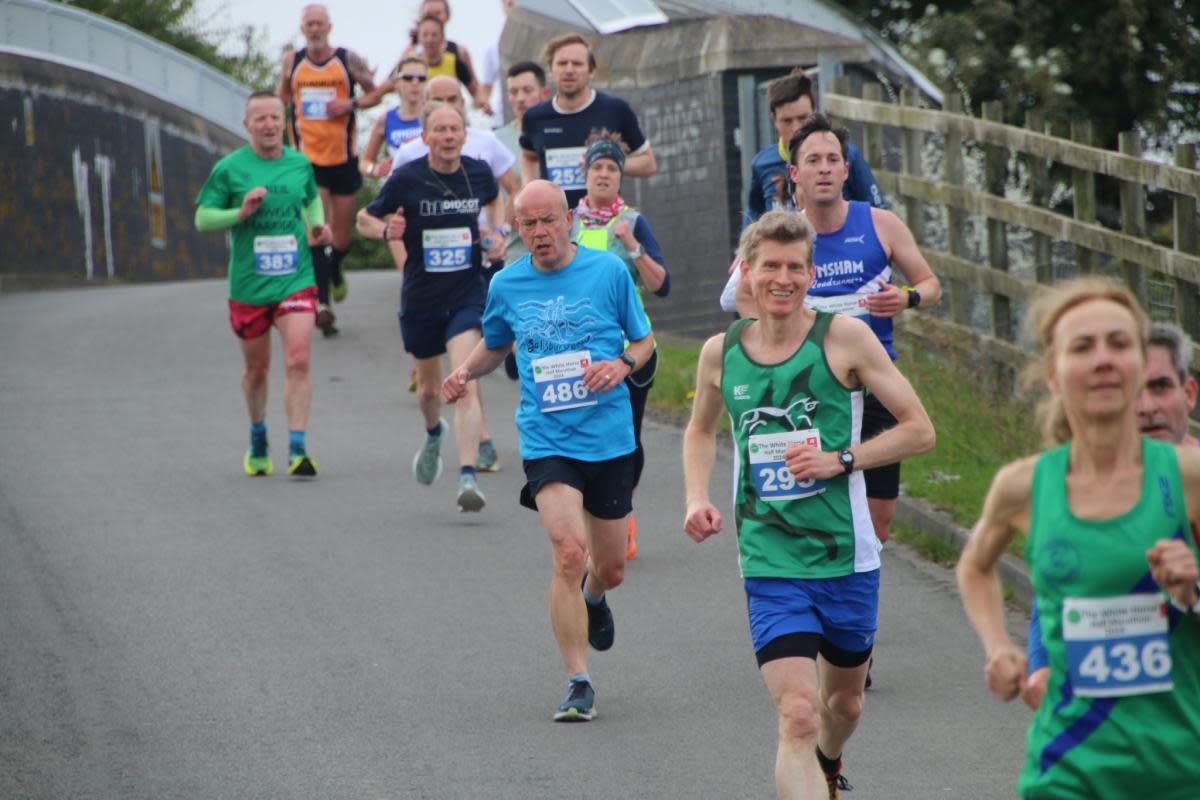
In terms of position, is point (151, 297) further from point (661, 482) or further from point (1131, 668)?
point (1131, 668)

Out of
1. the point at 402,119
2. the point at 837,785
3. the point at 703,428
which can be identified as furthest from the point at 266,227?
the point at 837,785

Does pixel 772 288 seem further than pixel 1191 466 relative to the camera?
Yes

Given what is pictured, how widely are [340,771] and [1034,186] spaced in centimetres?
711

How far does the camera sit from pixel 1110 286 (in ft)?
14.2

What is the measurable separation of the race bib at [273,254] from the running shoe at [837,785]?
23.1ft

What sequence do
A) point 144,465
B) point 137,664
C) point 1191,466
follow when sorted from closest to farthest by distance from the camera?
point 1191,466 < point 137,664 < point 144,465

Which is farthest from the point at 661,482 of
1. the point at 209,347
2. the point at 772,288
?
the point at 209,347

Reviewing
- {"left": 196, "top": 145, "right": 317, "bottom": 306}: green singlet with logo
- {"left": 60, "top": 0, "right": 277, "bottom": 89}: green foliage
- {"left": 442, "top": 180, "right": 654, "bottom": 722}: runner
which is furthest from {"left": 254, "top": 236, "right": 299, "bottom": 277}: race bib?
{"left": 60, "top": 0, "right": 277, "bottom": 89}: green foliage

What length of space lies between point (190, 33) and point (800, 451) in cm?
4770

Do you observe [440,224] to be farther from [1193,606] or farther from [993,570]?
[1193,606]

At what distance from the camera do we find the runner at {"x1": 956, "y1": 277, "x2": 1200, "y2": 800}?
4164mm

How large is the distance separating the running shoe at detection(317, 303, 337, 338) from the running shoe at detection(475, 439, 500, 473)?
6.18 m

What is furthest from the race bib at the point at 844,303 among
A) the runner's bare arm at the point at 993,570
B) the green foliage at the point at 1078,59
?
the green foliage at the point at 1078,59

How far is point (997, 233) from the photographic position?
12945mm
